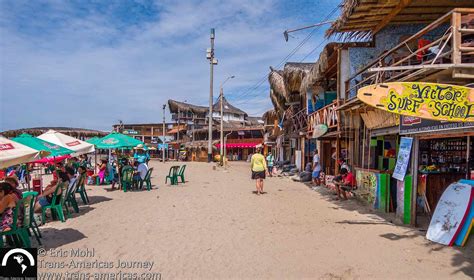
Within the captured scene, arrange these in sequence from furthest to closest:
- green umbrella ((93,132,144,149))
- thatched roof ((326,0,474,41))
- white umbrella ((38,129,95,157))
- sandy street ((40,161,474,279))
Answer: green umbrella ((93,132,144,149))
white umbrella ((38,129,95,157))
thatched roof ((326,0,474,41))
sandy street ((40,161,474,279))

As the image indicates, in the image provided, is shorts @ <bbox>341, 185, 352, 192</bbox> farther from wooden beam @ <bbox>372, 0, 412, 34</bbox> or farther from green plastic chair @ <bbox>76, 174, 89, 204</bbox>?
green plastic chair @ <bbox>76, 174, 89, 204</bbox>

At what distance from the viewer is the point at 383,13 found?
9008mm

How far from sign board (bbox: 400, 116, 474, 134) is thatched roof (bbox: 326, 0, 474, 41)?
311cm

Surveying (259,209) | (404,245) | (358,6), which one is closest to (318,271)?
(404,245)

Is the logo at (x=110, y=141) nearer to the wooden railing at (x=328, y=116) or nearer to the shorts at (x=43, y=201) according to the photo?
the shorts at (x=43, y=201)

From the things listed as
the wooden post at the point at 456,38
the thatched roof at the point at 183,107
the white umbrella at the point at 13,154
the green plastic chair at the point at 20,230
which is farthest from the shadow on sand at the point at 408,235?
the thatched roof at the point at 183,107

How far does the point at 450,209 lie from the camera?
18.3 feet

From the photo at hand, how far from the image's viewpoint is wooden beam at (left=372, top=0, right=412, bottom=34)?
8.41 m

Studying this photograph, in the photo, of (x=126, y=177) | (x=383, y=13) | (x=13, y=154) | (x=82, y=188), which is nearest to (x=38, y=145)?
→ (x=82, y=188)

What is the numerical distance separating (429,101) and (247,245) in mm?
3293

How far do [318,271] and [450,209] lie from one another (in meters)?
2.80

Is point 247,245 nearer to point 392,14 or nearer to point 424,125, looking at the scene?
point 424,125

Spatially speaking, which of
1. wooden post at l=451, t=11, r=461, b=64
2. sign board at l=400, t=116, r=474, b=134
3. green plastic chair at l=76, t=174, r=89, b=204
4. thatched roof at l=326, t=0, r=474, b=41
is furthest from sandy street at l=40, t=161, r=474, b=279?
thatched roof at l=326, t=0, r=474, b=41

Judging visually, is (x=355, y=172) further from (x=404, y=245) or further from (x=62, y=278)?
(x=62, y=278)
